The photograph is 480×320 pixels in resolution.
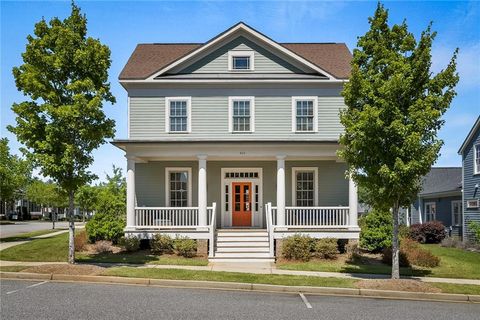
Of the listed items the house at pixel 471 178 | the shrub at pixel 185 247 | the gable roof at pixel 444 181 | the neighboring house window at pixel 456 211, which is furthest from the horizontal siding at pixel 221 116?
the neighboring house window at pixel 456 211

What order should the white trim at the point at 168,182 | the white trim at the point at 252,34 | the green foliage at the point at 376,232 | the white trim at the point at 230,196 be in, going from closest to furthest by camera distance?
the green foliage at the point at 376,232
the white trim at the point at 252,34
the white trim at the point at 168,182
the white trim at the point at 230,196

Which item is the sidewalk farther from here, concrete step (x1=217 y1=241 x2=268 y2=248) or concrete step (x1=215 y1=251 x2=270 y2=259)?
concrete step (x1=217 y1=241 x2=268 y2=248)

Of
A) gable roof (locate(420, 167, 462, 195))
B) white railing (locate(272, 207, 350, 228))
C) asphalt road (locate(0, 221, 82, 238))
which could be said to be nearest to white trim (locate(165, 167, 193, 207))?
white railing (locate(272, 207, 350, 228))

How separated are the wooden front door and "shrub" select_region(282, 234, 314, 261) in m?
3.92

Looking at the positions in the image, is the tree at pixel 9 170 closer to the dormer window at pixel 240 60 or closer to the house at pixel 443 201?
the dormer window at pixel 240 60

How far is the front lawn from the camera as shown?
14.8m

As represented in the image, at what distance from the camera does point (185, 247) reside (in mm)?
17422

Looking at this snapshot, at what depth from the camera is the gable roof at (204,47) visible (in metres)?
20.7

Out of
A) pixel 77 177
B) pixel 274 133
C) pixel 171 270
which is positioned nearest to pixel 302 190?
pixel 274 133

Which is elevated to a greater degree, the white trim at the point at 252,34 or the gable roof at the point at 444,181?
the white trim at the point at 252,34

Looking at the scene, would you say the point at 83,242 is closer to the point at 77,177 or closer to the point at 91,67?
the point at 77,177

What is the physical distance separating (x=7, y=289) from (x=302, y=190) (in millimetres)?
13174

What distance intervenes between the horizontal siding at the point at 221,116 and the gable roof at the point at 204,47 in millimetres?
1378

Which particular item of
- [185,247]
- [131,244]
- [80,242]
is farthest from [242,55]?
[80,242]
